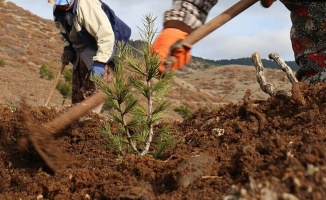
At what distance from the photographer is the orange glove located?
176 centimetres

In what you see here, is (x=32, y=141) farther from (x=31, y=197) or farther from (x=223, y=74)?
(x=223, y=74)

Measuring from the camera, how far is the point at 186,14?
6.02ft

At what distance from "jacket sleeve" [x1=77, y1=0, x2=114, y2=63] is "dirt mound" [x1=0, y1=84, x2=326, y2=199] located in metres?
0.83

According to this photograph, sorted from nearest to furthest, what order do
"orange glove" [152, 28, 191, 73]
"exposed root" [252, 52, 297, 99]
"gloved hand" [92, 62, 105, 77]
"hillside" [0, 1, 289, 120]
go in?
"orange glove" [152, 28, 191, 73]
"exposed root" [252, 52, 297, 99]
"gloved hand" [92, 62, 105, 77]
"hillside" [0, 1, 289, 120]

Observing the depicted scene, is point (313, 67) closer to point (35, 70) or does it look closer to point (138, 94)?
point (138, 94)

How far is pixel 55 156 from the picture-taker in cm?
197

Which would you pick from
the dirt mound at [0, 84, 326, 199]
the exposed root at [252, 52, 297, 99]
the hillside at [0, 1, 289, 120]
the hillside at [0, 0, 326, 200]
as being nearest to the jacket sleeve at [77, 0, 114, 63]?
the hillside at [0, 0, 326, 200]

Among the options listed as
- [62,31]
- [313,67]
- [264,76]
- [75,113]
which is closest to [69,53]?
[62,31]

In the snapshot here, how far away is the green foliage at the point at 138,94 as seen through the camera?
1.90m

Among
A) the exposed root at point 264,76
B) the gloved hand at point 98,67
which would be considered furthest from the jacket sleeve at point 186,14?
the gloved hand at point 98,67

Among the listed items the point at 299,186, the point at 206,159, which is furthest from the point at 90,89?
the point at 299,186

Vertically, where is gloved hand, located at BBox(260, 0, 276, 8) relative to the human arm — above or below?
above

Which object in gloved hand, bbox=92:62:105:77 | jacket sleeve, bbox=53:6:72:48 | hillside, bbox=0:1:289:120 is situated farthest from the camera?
hillside, bbox=0:1:289:120

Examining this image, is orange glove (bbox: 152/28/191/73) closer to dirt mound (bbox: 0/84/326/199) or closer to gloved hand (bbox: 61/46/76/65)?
dirt mound (bbox: 0/84/326/199)
